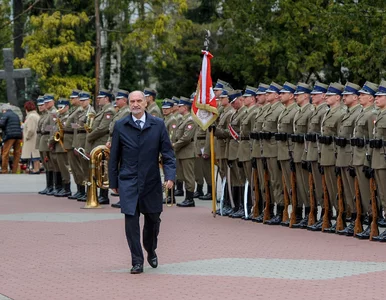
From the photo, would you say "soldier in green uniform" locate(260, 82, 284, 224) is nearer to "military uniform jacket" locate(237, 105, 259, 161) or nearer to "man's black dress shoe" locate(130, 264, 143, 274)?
"military uniform jacket" locate(237, 105, 259, 161)

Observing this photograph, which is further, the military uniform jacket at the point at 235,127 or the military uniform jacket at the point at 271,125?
the military uniform jacket at the point at 235,127

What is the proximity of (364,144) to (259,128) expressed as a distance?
281 cm

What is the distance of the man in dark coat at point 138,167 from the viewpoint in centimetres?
1264

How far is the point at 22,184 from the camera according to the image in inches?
1113

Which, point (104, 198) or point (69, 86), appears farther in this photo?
point (69, 86)

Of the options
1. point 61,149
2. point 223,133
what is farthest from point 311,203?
point 61,149

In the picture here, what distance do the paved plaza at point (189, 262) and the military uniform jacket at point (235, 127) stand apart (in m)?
1.07

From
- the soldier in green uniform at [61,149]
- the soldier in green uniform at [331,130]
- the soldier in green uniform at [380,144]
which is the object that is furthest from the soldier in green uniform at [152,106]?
the soldier in green uniform at [380,144]

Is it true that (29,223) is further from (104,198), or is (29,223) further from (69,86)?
(69,86)

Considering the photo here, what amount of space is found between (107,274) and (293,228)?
5442mm

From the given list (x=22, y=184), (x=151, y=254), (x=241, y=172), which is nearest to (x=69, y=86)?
(x=22, y=184)

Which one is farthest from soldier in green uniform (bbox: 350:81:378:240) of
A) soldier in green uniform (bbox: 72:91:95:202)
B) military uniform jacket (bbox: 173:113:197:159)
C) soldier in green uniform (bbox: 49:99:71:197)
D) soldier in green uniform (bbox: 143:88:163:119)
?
soldier in green uniform (bbox: 49:99:71:197)

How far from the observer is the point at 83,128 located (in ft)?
75.2

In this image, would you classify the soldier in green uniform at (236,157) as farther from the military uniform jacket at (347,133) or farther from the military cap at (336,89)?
the military uniform jacket at (347,133)
